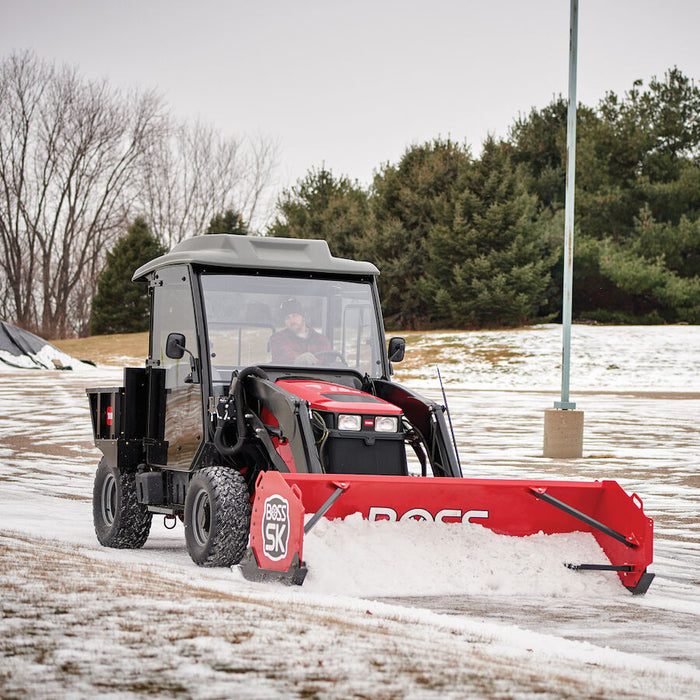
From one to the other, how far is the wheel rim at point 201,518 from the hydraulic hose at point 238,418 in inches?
13.2

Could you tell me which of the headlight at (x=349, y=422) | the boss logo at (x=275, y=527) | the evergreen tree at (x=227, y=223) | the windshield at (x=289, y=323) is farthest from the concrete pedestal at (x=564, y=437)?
the evergreen tree at (x=227, y=223)

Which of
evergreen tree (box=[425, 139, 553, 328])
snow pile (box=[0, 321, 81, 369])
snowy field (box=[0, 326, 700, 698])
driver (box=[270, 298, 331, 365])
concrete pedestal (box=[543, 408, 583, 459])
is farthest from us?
evergreen tree (box=[425, 139, 553, 328])

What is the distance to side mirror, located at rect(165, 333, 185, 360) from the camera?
7.42 meters

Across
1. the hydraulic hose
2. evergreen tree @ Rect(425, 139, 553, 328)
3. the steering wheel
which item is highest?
evergreen tree @ Rect(425, 139, 553, 328)

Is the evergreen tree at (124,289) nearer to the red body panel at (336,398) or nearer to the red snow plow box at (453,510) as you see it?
the red body panel at (336,398)

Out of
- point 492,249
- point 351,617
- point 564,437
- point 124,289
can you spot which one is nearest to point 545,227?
point 492,249

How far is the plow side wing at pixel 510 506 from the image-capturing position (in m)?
6.48

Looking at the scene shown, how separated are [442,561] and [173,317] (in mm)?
2893

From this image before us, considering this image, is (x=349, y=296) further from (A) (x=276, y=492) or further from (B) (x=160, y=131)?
(B) (x=160, y=131)

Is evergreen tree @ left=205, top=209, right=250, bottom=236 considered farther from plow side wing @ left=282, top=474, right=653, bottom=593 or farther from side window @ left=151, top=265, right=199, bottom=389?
plow side wing @ left=282, top=474, right=653, bottom=593

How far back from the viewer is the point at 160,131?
211 feet

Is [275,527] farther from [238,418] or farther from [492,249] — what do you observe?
[492,249]

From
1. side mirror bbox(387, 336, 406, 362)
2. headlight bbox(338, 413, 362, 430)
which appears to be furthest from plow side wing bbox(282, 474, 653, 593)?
side mirror bbox(387, 336, 406, 362)

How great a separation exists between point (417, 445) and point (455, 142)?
1957 inches
